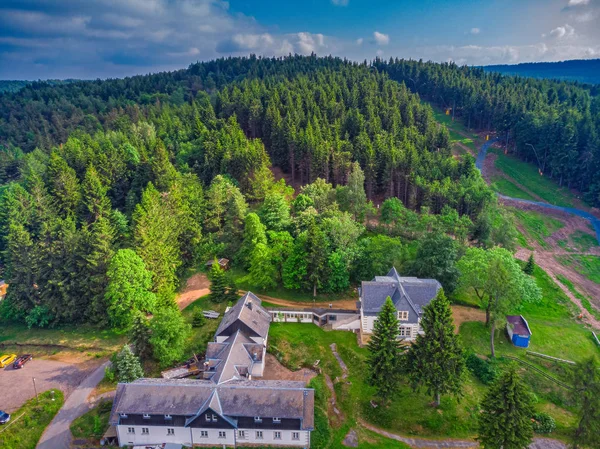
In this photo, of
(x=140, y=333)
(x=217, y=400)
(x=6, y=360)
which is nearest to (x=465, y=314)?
(x=217, y=400)

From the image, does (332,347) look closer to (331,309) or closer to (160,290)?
(331,309)

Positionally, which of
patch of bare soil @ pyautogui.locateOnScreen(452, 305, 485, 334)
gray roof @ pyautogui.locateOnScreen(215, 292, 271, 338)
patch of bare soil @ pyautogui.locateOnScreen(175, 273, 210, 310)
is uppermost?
gray roof @ pyautogui.locateOnScreen(215, 292, 271, 338)

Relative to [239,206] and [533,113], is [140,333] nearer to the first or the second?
[239,206]

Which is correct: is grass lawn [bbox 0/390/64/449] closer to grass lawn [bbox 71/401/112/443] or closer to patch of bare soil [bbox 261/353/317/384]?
grass lawn [bbox 71/401/112/443]

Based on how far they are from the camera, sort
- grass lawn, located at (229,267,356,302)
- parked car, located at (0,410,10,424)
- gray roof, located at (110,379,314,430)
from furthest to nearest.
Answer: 1. grass lawn, located at (229,267,356,302)
2. parked car, located at (0,410,10,424)
3. gray roof, located at (110,379,314,430)

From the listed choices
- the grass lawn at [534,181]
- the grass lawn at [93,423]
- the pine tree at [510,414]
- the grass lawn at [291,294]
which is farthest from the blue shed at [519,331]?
the grass lawn at [534,181]

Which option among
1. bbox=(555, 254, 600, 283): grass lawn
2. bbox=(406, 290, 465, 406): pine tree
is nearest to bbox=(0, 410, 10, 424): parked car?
bbox=(406, 290, 465, 406): pine tree
